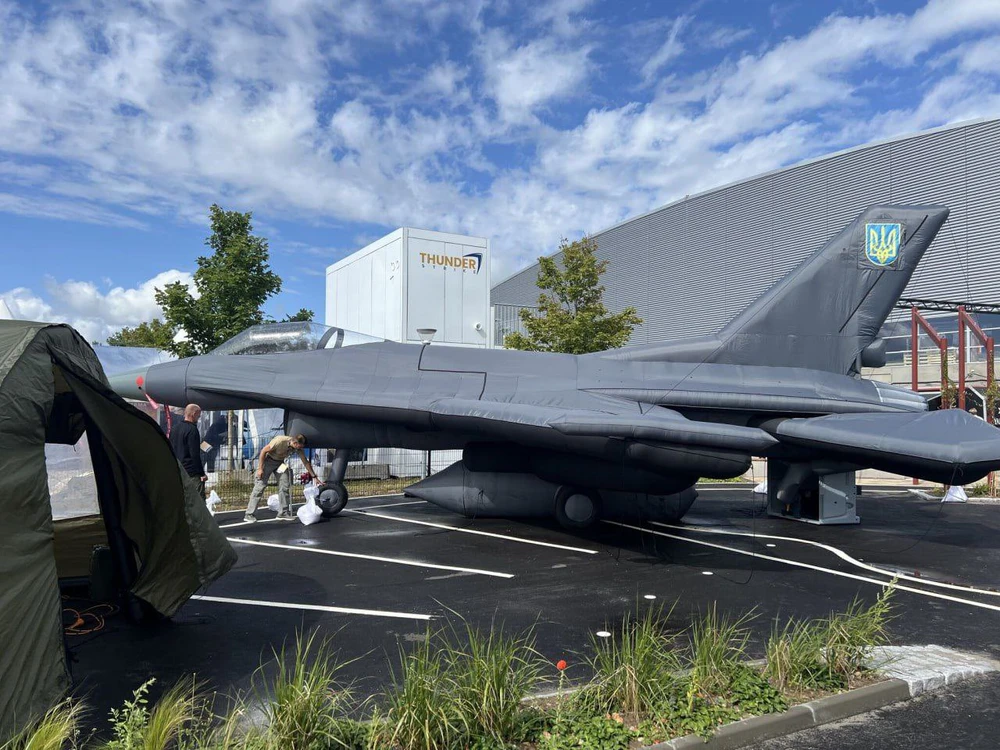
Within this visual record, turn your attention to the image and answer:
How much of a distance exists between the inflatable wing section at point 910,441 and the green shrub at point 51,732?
9868mm

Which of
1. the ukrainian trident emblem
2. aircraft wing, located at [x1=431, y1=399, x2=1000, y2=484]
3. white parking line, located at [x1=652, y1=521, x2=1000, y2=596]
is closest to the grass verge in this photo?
white parking line, located at [x1=652, y1=521, x2=1000, y2=596]

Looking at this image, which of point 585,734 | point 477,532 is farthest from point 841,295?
point 585,734

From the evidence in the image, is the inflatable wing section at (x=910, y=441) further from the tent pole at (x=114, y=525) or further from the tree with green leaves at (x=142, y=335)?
the tree with green leaves at (x=142, y=335)

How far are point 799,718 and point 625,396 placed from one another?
723 cm

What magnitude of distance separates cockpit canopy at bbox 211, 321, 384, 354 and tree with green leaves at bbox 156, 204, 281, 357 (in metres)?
9.59

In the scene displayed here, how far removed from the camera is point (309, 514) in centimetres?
1136

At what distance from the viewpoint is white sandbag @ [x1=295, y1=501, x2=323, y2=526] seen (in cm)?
1134

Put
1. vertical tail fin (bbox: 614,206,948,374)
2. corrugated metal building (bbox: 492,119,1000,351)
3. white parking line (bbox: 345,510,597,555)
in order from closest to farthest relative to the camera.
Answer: white parking line (bbox: 345,510,597,555), vertical tail fin (bbox: 614,206,948,374), corrugated metal building (bbox: 492,119,1000,351)

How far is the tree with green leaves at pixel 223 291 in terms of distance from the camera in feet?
66.4

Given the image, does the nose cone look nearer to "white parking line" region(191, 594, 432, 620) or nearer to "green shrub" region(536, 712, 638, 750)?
"white parking line" region(191, 594, 432, 620)

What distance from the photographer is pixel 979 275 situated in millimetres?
39062

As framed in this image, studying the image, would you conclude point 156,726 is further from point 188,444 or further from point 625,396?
point 625,396

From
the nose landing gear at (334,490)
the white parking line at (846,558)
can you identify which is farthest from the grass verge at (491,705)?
the nose landing gear at (334,490)

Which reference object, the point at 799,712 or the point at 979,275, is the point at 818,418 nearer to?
the point at 799,712
